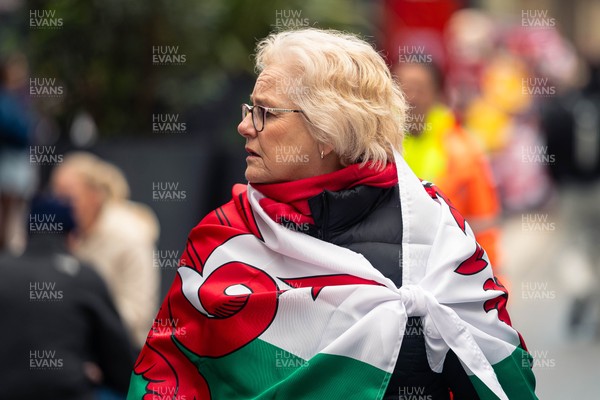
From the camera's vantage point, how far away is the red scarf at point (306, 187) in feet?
12.3

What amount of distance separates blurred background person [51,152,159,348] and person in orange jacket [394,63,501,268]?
206 centimetres

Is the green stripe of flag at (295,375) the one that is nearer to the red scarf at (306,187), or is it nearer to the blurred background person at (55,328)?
the red scarf at (306,187)

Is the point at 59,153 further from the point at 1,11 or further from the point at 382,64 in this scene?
the point at 1,11

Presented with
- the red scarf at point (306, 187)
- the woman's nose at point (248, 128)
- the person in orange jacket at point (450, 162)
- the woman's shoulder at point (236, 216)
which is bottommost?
the person in orange jacket at point (450, 162)

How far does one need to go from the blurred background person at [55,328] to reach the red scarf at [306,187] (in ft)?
6.78

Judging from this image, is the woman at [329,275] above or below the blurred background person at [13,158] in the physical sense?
Result: above

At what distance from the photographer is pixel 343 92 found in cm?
378

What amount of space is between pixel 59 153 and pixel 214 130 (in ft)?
4.45

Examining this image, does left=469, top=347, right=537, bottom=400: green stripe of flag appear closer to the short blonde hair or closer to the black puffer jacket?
the black puffer jacket

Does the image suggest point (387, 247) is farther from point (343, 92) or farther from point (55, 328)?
point (55, 328)

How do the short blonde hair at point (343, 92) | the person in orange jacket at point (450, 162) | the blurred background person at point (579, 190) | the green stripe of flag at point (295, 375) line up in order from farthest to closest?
the blurred background person at point (579, 190)
the person in orange jacket at point (450, 162)
the short blonde hair at point (343, 92)
the green stripe of flag at point (295, 375)

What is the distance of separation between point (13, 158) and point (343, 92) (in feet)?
29.5

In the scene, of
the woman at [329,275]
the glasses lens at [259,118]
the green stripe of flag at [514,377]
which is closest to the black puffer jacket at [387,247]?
the woman at [329,275]

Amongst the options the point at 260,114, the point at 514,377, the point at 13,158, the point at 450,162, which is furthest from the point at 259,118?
the point at 13,158
